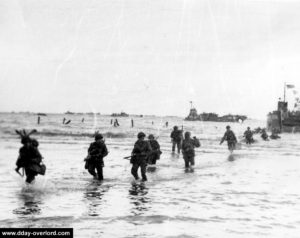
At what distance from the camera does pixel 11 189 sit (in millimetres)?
11078

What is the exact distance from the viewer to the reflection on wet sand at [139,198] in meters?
8.77

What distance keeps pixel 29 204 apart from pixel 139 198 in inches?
99.5

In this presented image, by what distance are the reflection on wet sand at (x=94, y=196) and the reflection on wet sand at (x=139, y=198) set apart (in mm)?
720

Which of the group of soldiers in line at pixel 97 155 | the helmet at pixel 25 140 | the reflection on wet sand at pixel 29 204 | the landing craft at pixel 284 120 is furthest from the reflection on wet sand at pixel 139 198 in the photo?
the landing craft at pixel 284 120

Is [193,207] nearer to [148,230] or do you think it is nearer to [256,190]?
[148,230]

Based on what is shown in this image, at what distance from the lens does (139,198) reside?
1011cm

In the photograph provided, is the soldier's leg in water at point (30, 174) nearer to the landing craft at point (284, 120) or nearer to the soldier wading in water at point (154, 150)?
the soldier wading in water at point (154, 150)

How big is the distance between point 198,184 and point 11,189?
17.5 feet

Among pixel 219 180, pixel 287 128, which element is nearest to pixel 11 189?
pixel 219 180

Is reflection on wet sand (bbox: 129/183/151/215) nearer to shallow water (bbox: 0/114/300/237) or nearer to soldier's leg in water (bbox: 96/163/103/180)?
shallow water (bbox: 0/114/300/237)

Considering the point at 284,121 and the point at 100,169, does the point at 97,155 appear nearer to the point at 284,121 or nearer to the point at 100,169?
the point at 100,169

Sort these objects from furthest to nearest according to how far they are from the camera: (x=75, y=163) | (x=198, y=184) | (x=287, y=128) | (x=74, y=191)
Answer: (x=287, y=128), (x=75, y=163), (x=198, y=184), (x=74, y=191)

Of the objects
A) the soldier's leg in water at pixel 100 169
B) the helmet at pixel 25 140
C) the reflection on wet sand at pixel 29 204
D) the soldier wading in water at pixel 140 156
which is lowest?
the reflection on wet sand at pixel 29 204

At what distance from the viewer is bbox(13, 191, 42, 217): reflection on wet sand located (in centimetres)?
818
